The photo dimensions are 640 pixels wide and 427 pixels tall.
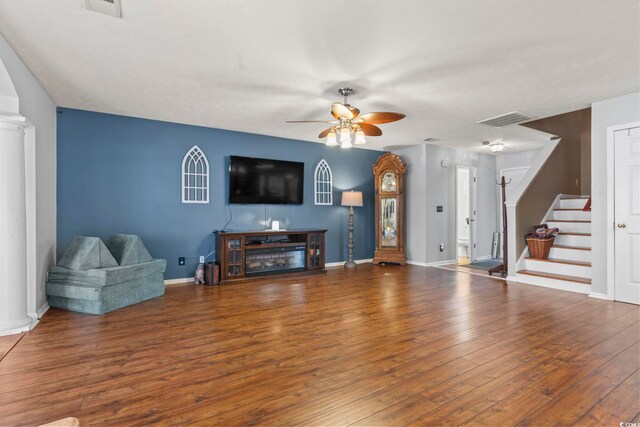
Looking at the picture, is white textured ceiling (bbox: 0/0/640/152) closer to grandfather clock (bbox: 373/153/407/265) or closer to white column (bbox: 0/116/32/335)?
white column (bbox: 0/116/32/335)

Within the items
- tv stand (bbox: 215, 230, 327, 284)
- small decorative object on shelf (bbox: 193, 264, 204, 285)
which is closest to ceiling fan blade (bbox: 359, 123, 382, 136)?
tv stand (bbox: 215, 230, 327, 284)

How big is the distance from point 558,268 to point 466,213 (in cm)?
298

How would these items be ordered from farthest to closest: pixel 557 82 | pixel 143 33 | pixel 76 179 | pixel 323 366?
1. pixel 76 179
2. pixel 557 82
3. pixel 143 33
4. pixel 323 366

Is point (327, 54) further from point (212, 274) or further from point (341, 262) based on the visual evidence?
point (341, 262)

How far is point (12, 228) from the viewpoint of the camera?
288cm

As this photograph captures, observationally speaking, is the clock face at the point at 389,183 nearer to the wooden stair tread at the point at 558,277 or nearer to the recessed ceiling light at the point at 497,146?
the recessed ceiling light at the point at 497,146

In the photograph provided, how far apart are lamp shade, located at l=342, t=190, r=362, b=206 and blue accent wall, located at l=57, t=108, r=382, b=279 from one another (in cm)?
77

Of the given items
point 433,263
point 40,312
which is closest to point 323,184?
point 433,263

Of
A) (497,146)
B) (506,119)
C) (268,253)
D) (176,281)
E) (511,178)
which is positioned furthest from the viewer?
(511,178)

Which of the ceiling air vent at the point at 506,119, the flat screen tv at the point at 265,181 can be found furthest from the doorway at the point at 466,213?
the flat screen tv at the point at 265,181

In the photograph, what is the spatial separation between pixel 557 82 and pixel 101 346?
499 cm

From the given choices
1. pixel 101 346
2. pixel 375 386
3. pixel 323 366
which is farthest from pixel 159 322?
pixel 375 386

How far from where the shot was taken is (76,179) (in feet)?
14.4

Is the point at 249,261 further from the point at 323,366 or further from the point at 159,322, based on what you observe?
the point at 323,366
